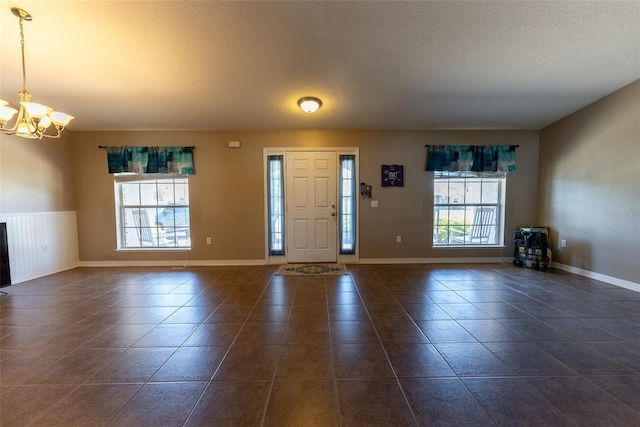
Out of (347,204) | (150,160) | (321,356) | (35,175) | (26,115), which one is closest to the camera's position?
(321,356)

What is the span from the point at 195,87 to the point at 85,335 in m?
2.80

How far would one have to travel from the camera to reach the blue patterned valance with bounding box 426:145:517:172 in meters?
4.54

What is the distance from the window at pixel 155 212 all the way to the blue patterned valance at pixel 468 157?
14.4 ft

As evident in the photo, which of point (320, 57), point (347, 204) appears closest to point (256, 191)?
point (347, 204)

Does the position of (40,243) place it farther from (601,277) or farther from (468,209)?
(601,277)

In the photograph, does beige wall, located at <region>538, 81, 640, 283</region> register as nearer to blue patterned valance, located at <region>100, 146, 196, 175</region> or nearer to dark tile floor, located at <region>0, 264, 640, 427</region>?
dark tile floor, located at <region>0, 264, 640, 427</region>

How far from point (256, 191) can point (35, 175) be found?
10.5 ft

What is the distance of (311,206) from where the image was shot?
461cm

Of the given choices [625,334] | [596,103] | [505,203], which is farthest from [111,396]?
[596,103]

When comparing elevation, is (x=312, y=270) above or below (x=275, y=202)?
below

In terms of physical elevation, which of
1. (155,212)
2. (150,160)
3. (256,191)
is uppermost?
(150,160)

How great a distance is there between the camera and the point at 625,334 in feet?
6.91

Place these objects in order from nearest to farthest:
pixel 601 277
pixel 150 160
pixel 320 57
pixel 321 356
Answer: pixel 321 356 → pixel 320 57 → pixel 601 277 → pixel 150 160

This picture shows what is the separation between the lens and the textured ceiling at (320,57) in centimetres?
212
